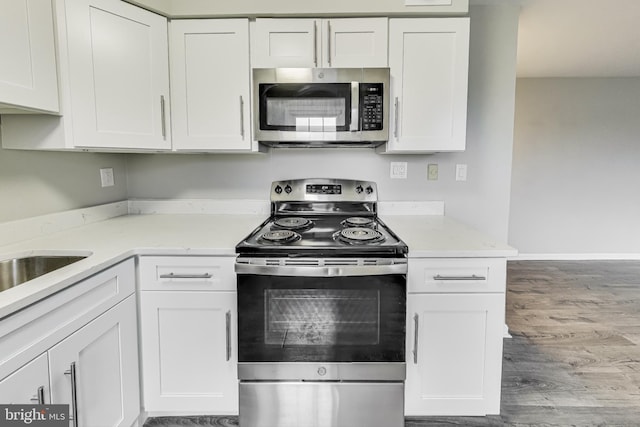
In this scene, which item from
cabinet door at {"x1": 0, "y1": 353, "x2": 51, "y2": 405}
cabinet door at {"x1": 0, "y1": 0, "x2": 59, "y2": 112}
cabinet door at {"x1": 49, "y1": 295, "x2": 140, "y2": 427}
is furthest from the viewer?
cabinet door at {"x1": 0, "y1": 0, "x2": 59, "y2": 112}

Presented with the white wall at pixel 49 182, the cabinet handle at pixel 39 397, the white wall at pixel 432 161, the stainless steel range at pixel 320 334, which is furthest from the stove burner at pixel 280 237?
the white wall at pixel 49 182

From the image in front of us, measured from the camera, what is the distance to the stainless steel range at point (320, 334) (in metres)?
1.55

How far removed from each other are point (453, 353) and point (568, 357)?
Answer: 4.07ft

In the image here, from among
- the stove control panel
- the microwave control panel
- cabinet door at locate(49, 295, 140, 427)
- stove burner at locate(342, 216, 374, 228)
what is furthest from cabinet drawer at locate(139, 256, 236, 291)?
the microwave control panel

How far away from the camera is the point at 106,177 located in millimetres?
2236

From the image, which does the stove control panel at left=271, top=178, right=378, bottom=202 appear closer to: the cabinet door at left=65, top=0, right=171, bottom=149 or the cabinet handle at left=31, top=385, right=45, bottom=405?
the cabinet door at left=65, top=0, right=171, bottom=149

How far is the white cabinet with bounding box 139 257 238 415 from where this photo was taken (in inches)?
64.8

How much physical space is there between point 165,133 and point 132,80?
0.98 ft

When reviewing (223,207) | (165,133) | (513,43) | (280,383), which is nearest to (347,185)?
(223,207)

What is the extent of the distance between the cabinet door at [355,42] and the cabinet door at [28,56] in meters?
1.19

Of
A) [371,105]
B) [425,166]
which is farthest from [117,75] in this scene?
[425,166]

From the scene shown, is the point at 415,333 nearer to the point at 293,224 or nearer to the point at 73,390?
the point at 293,224

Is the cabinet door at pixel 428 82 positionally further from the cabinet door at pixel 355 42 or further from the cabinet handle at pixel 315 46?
the cabinet handle at pixel 315 46

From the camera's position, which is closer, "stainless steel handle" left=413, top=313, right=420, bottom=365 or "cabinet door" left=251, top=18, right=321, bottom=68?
"stainless steel handle" left=413, top=313, right=420, bottom=365
